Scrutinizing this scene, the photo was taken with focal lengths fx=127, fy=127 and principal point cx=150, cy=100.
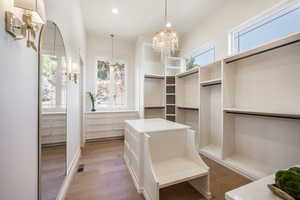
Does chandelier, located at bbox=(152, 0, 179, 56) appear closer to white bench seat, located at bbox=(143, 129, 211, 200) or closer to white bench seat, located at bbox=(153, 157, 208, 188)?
white bench seat, located at bbox=(143, 129, 211, 200)

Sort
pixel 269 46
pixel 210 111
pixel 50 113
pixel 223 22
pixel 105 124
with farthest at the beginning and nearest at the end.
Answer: pixel 105 124
pixel 210 111
pixel 223 22
pixel 269 46
pixel 50 113

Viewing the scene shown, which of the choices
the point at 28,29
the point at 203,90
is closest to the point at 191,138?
the point at 203,90

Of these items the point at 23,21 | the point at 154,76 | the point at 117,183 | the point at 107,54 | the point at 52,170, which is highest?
the point at 107,54

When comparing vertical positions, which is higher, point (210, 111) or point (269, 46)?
point (269, 46)

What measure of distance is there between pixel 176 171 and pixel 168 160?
0.80 ft

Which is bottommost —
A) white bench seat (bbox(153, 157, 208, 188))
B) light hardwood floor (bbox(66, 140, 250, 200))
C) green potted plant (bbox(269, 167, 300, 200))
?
light hardwood floor (bbox(66, 140, 250, 200))

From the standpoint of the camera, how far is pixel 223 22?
2.93 meters

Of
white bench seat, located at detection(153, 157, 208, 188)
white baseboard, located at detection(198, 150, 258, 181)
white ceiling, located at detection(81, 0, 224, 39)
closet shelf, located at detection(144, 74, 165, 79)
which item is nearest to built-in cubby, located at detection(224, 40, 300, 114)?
white baseboard, located at detection(198, 150, 258, 181)

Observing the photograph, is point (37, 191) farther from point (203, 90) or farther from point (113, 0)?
point (113, 0)

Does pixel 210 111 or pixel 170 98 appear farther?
pixel 170 98

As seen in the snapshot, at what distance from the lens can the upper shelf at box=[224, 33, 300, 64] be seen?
163cm

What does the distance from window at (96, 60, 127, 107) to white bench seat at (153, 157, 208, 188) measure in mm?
3288

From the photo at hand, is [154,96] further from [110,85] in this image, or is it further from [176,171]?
[176,171]

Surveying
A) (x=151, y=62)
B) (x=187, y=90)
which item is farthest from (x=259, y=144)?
(x=151, y=62)
